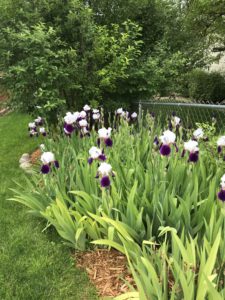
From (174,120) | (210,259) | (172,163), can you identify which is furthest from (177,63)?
(210,259)

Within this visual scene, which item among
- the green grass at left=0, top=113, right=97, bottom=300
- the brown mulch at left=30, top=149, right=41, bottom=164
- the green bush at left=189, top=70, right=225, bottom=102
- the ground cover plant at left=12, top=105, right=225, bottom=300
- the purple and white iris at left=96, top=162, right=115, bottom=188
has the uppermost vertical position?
the purple and white iris at left=96, top=162, right=115, bottom=188

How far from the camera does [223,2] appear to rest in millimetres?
8906

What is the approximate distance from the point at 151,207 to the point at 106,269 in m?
0.59

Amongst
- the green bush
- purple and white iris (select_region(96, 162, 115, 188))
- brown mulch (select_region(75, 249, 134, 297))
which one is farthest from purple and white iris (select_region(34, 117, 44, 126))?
the green bush

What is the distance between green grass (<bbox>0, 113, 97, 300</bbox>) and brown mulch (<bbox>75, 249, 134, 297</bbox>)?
0.22 feet

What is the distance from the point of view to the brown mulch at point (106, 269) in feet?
8.64

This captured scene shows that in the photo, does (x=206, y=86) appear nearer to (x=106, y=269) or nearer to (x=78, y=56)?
(x=78, y=56)

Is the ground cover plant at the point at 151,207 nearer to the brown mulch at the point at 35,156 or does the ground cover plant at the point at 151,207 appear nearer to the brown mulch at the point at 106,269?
the brown mulch at the point at 106,269

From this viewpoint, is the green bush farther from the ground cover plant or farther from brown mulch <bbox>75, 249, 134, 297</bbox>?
brown mulch <bbox>75, 249, 134, 297</bbox>

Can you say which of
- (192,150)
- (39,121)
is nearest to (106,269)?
(192,150)

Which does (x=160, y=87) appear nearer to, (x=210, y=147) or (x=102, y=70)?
(x=102, y=70)

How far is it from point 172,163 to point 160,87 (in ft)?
12.2

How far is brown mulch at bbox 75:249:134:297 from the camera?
8.64ft

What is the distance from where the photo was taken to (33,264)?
2994 millimetres
